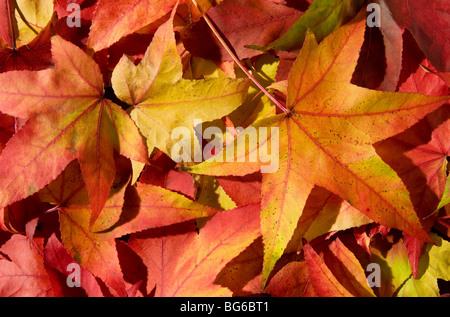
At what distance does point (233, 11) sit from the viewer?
628 mm

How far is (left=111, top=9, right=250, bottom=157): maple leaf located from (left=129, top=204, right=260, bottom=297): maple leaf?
148 millimetres

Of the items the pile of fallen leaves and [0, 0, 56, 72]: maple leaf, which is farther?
[0, 0, 56, 72]: maple leaf

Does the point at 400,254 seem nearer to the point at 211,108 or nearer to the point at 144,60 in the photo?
the point at 211,108

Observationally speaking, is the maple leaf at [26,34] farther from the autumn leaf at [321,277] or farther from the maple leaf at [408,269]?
the maple leaf at [408,269]

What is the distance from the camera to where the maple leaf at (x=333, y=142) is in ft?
1.79

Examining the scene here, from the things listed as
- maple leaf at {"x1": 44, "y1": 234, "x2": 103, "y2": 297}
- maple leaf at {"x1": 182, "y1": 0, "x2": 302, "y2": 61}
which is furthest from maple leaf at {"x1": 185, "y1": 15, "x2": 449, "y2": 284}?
maple leaf at {"x1": 44, "y1": 234, "x2": 103, "y2": 297}

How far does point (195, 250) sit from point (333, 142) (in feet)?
0.96

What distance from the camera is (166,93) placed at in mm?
604

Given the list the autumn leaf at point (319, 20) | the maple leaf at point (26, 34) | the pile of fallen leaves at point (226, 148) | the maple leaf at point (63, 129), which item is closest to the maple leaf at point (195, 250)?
the pile of fallen leaves at point (226, 148)

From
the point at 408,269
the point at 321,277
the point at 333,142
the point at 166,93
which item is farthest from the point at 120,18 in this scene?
the point at 408,269

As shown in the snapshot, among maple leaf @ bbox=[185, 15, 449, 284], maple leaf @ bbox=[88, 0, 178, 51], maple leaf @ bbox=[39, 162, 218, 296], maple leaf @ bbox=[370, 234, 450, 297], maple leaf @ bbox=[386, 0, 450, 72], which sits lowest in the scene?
maple leaf @ bbox=[370, 234, 450, 297]

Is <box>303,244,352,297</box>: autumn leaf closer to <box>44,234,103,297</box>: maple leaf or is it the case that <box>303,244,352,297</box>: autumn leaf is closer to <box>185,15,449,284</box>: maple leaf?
<box>185,15,449,284</box>: maple leaf

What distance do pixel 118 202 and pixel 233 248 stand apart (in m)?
0.21

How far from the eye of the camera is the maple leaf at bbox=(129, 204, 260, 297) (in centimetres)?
61
